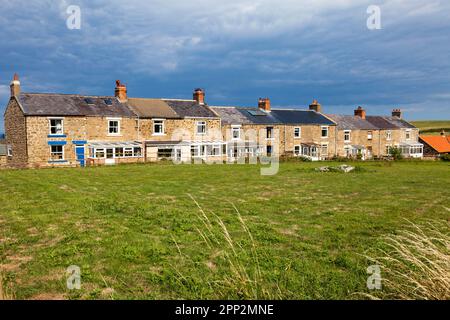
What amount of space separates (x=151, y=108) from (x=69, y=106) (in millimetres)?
9185

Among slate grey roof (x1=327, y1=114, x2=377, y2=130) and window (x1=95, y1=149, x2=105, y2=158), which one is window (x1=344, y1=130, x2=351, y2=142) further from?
window (x1=95, y1=149, x2=105, y2=158)

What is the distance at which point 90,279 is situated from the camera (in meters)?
5.64

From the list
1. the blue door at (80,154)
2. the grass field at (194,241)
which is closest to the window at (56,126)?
the blue door at (80,154)

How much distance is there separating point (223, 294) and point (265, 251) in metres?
2.11

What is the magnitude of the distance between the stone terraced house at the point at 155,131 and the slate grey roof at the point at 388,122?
6.00m

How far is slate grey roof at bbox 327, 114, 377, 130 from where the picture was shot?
191 ft

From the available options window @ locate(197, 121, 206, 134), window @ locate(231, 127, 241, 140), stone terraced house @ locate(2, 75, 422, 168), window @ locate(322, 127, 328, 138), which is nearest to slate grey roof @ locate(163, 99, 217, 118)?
stone terraced house @ locate(2, 75, 422, 168)

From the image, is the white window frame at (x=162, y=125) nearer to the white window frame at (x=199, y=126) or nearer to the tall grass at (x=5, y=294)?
the white window frame at (x=199, y=126)

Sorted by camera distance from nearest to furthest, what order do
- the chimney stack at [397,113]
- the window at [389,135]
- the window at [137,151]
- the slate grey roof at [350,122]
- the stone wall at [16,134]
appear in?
the stone wall at [16,134] < the window at [137,151] < the slate grey roof at [350,122] < the window at [389,135] < the chimney stack at [397,113]

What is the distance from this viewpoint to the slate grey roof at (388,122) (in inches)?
2487

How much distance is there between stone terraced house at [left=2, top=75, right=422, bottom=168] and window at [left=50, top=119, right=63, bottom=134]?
92 mm

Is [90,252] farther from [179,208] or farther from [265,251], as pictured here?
[179,208]

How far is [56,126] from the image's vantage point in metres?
34.2

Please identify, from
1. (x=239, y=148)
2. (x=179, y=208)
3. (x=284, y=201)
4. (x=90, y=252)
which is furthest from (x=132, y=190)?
(x=239, y=148)
